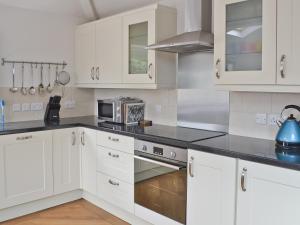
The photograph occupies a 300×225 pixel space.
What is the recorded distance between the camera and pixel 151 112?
11.1 ft

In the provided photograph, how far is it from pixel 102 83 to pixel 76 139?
0.70 meters

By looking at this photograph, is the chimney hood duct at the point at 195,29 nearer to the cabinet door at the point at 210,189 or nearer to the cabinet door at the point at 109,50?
the cabinet door at the point at 109,50

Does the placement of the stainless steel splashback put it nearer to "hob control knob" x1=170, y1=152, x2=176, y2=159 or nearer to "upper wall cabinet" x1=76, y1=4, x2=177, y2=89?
"upper wall cabinet" x1=76, y1=4, x2=177, y2=89

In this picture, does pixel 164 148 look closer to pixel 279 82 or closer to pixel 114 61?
pixel 279 82

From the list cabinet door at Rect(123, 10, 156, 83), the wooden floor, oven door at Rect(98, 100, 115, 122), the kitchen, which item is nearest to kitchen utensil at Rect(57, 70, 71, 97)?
the kitchen

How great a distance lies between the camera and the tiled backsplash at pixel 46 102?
339 centimetres

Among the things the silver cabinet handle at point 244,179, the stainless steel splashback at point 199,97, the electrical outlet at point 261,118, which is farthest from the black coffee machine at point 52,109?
the silver cabinet handle at point 244,179

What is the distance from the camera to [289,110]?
231cm

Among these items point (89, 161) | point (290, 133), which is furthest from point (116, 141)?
point (290, 133)

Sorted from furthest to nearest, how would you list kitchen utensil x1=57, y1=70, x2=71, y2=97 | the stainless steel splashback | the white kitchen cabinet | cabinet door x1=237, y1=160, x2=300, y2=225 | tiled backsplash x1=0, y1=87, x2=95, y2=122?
kitchen utensil x1=57, y1=70, x2=71, y2=97
tiled backsplash x1=0, y1=87, x2=95, y2=122
the white kitchen cabinet
the stainless steel splashback
cabinet door x1=237, y1=160, x2=300, y2=225

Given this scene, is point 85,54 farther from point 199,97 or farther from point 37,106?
point 199,97

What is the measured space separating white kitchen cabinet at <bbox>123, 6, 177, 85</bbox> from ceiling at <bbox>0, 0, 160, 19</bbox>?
462mm

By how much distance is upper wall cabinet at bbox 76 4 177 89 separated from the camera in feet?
9.52

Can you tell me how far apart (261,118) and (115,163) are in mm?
1392
